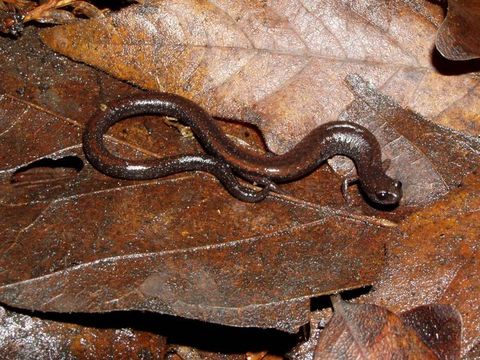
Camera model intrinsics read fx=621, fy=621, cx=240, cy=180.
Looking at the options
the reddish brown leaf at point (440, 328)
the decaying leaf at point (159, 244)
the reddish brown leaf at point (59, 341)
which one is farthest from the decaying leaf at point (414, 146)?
the reddish brown leaf at point (59, 341)

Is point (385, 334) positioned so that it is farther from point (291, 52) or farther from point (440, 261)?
point (291, 52)

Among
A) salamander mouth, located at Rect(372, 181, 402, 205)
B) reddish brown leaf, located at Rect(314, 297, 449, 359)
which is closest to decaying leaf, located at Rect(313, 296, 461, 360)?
reddish brown leaf, located at Rect(314, 297, 449, 359)

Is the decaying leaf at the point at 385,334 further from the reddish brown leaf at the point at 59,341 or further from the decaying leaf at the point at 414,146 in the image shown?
the reddish brown leaf at the point at 59,341

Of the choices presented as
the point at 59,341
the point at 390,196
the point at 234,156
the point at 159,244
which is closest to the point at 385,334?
the point at 390,196

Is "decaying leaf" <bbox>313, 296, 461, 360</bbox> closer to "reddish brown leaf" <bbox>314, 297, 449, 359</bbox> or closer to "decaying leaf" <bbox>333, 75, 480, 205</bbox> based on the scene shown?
"reddish brown leaf" <bbox>314, 297, 449, 359</bbox>

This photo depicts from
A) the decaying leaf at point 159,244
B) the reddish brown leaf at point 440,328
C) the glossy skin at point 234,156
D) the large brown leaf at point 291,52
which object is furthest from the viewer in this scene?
the large brown leaf at point 291,52
